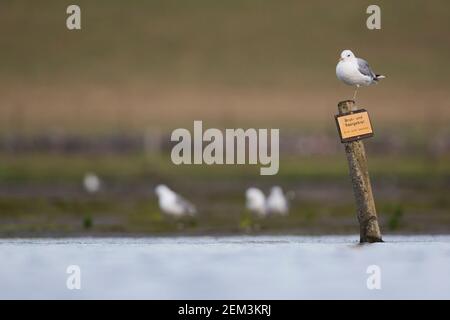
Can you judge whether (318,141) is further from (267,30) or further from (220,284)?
(220,284)

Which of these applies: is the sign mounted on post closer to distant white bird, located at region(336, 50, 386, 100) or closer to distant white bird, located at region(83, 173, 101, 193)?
distant white bird, located at region(336, 50, 386, 100)

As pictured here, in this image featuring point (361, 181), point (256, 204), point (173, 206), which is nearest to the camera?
point (361, 181)

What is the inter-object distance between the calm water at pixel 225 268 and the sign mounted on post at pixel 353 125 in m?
1.33

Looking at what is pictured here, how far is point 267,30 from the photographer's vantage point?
79000mm

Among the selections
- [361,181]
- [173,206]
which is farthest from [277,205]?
[361,181]

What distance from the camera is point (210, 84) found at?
74.2 m

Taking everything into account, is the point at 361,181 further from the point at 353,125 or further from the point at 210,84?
the point at 210,84

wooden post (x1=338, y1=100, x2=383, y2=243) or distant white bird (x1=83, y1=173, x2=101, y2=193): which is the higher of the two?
distant white bird (x1=83, y1=173, x2=101, y2=193)

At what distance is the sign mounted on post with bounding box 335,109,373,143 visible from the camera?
17859mm

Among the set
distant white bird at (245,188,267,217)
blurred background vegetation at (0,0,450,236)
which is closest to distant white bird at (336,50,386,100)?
distant white bird at (245,188,267,217)

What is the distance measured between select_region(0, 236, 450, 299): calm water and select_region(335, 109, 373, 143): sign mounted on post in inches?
52.2

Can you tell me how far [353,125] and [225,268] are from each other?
88.2 inches

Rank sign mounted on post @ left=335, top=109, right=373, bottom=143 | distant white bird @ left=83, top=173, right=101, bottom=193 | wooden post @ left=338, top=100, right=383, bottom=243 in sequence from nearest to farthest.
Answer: sign mounted on post @ left=335, top=109, right=373, bottom=143 < wooden post @ left=338, top=100, right=383, bottom=243 < distant white bird @ left=83, top=173, right=101, bottom=193
